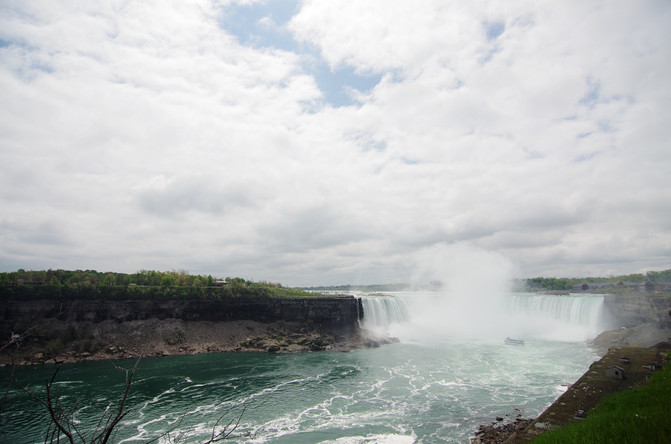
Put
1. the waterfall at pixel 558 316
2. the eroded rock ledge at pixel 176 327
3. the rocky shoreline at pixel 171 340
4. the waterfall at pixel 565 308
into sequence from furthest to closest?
the waterfall at pixel 565 308
the waterfall at pixel 558 316
the eroded rock ledge at pixel 176 327
the rocky shoreline at pixel 171 340

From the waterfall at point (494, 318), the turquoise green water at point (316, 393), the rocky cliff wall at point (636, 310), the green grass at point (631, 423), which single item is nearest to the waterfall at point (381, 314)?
the waterfall at point (494, 318)

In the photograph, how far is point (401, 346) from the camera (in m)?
46.0

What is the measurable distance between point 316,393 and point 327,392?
843 mm

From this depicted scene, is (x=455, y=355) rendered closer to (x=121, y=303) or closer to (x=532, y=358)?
(x=532, y=358)

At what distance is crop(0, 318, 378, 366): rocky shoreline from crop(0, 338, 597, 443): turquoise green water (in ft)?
9.70

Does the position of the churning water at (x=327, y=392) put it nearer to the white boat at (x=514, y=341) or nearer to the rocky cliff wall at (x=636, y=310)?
the white boat at (x=514, y=341)

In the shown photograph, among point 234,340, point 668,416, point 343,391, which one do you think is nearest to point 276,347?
point 234,340

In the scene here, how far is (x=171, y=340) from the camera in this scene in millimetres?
44344

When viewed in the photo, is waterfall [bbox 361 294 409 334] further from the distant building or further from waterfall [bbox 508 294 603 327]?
the distant building

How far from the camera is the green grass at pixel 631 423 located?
9.38 metres

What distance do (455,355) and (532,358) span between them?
7.57 m

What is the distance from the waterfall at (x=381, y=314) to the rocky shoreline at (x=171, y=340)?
497cm

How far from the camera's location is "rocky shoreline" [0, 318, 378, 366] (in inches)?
1553

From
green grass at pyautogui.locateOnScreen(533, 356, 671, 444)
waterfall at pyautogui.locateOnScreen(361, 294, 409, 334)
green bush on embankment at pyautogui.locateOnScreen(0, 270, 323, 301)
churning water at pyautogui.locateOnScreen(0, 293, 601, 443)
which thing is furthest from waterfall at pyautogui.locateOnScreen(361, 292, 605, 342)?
green grass at pyautogui.locateOnScreen(533, 356, 671, 444)
